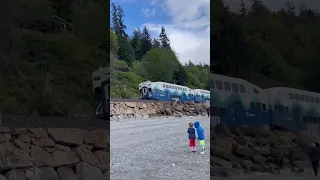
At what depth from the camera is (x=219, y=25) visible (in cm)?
582

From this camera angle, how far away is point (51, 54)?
19.2 feet

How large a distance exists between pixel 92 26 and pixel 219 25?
1851 mm

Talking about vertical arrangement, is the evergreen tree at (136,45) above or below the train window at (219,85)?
above

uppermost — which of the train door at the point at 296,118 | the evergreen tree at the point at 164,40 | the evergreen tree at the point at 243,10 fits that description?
the evergreen tree at the point at 164,40

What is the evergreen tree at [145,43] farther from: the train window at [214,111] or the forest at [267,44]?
the train window at [214,111]

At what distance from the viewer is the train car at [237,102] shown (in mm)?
5707

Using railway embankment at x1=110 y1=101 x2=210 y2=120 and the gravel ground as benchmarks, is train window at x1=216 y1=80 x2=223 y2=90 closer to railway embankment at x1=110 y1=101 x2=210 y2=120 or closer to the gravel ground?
the gravel ground

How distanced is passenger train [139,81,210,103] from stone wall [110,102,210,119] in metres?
0.32

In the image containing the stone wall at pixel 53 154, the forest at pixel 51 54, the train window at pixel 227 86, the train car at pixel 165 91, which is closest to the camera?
the stone wall at pixel 53 154

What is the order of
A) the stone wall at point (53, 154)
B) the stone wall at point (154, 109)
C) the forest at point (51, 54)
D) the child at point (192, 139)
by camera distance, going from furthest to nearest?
the stone wall at point (154, 109) < the child at point (192, 139) < the forest at point (51, 54) < the stone wall at point (53, 154)

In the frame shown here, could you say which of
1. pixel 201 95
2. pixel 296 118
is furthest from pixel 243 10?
pixel 201 95

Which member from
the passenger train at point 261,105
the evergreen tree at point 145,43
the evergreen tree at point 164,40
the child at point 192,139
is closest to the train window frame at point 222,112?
the passenger train at point 261,105

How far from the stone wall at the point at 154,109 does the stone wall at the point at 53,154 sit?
11.4 m

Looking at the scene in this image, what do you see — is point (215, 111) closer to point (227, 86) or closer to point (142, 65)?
point (227, 86)
